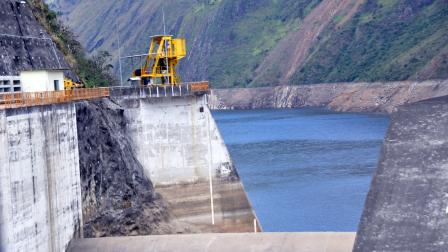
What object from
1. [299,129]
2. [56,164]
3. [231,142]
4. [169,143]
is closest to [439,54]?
[299,129]

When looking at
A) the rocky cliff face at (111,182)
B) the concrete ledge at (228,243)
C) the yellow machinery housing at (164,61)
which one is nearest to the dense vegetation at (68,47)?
the yellow machinery housing at (164,61)

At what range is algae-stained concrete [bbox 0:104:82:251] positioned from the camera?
27500 mm

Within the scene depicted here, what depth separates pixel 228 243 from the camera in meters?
35.5

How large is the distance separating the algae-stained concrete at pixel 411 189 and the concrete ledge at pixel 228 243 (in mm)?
2731

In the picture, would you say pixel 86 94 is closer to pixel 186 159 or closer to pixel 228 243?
pixel 186 159

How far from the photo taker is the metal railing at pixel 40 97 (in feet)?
95.6

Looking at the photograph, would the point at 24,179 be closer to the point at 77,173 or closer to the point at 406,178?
the point at 77,173

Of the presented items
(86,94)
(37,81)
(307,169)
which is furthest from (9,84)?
(307,169)

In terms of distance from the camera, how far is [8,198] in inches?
1080

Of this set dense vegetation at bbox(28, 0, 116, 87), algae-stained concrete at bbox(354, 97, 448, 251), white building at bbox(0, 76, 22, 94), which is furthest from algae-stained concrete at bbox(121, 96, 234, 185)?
algae-stained concrete at bbox(354, 97, 448, 251)

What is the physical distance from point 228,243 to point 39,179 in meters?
8.32

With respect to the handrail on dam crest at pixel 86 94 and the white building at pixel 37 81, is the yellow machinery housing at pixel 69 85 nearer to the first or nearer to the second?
the handrail on dam crest at pixel 86 94

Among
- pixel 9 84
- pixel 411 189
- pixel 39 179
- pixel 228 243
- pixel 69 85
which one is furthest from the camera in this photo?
pixel 69 85

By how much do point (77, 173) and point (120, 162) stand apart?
4.80 m
